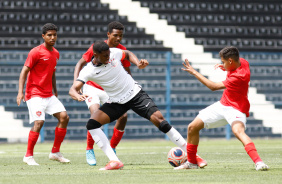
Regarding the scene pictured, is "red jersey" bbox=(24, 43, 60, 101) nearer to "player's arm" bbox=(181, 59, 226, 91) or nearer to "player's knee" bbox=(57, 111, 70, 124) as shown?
"player's knee" bbox=(57, 111, 70, 124)

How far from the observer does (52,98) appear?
26.2ft

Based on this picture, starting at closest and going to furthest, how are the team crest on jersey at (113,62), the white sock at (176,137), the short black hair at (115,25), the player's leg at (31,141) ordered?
the team crest on jersey at (113,62) → the white sock at (176,137) → the short black hair at (115,25) → the player's leg at (31,141)

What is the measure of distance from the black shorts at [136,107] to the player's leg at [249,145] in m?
0.97

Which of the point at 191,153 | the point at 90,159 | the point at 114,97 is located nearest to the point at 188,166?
the point at 191,153

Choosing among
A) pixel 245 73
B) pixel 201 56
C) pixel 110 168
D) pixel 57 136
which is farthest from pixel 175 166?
pixel 201 56

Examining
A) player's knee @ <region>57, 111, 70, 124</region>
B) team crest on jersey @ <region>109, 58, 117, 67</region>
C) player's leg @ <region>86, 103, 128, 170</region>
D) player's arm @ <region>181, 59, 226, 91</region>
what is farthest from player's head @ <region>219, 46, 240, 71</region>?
player's knee @ <region>57, 111, 70, 124</region>

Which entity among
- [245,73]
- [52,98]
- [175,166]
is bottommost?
[175,166]

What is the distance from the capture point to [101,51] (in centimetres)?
620

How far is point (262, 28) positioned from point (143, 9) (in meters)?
3.92

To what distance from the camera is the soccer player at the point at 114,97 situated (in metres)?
6.35

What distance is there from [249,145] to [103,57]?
1.77 meters

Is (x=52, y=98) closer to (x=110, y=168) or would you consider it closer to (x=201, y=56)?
(x=110, y=168)

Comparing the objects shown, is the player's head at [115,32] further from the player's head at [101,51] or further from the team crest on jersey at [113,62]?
the player's head at [101,51]

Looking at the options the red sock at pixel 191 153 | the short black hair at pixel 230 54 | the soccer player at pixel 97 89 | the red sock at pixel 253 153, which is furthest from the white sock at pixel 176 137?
the soccer player at pixel 97 89
